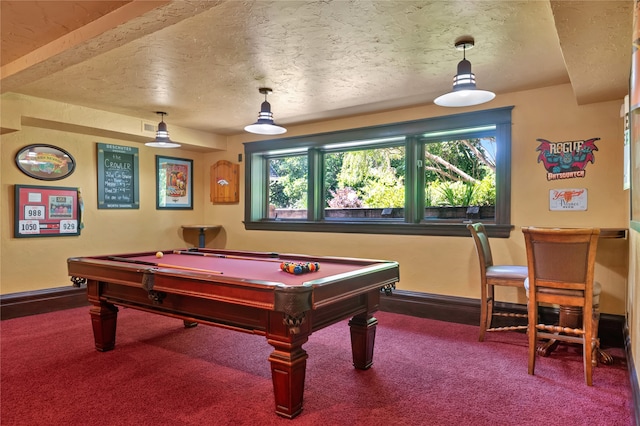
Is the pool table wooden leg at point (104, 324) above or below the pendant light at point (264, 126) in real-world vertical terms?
below

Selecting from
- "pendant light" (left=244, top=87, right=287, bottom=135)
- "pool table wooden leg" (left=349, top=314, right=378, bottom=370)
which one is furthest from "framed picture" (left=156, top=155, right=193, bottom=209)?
"pool table wooden leg" (left=349, top=314, right=378, bottom=370)

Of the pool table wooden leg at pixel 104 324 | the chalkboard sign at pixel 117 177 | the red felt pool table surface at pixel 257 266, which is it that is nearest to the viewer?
the red felt pool table surface at pixel 257 266

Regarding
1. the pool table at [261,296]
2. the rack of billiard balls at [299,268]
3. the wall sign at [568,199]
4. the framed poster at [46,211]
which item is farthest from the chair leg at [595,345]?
the framed poster at [46,211]

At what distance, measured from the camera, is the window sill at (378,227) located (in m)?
3.83

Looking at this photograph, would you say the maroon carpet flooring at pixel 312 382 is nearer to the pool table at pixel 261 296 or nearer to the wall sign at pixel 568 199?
the pool table at pixel 261 296

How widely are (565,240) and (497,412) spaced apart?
118 cm

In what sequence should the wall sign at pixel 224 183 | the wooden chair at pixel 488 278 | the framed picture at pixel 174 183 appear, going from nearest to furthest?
the wooden chair at pixel 488 278
the framed picture at pixel 174 183
the wall sign at pixel 224 183

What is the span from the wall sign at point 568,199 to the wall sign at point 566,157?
13 cm

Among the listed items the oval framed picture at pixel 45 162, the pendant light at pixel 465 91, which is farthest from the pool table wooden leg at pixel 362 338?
the oval framed picture at pixel 45 162

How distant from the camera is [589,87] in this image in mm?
2943

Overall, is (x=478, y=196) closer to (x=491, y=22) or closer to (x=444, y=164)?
(x=444, y=164)

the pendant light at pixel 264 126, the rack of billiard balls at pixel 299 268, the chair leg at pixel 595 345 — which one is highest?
the pendant light at pixel 264 126

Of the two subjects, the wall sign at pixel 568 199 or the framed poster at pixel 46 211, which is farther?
the framed poster at pixel 46 211

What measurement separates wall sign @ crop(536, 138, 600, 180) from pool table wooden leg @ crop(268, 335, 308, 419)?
9.36 ft
